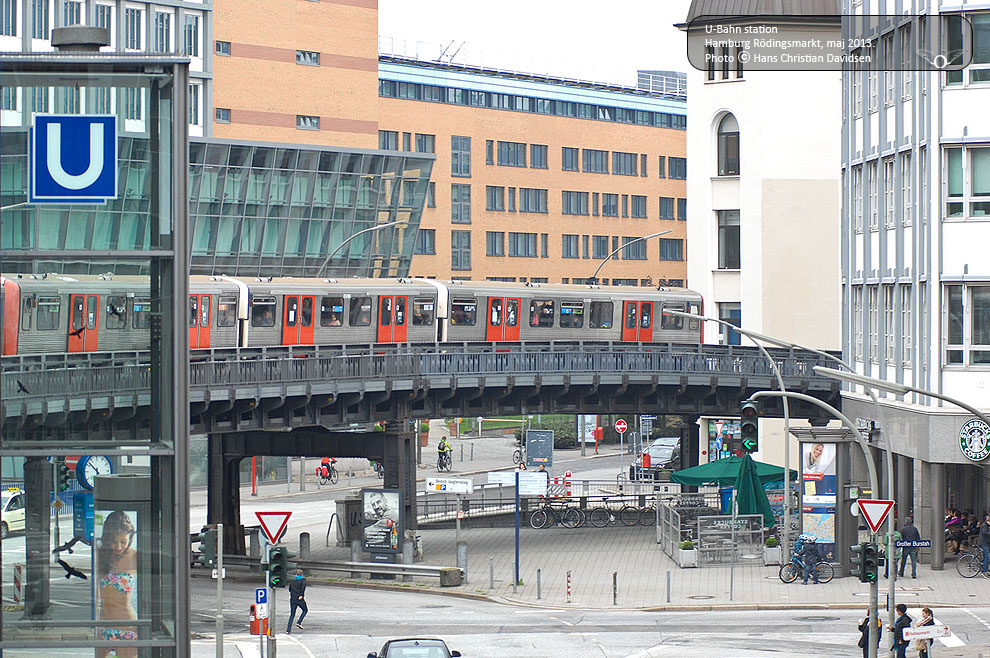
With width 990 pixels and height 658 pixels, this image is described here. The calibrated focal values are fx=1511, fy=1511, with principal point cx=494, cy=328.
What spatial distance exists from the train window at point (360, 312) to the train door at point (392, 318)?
0.50m

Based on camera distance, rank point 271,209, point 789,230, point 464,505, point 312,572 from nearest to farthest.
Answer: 1. point 312,572
2. point 464,505
3. point 789,230
4. point 271,209

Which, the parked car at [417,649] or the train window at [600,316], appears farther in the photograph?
the train window at [600,316]

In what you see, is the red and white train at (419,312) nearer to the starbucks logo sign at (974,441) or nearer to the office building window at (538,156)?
the starbucks logo sign at (974,441)

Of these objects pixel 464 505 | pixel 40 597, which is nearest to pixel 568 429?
pixel 464 505

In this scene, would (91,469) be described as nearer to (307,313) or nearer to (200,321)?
(200,321)

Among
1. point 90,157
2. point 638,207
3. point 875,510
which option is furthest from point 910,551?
point 638,207

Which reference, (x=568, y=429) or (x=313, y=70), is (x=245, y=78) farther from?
(x=568, y=429)

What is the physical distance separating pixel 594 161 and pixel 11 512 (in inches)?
3883

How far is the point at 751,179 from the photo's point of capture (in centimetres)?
6781

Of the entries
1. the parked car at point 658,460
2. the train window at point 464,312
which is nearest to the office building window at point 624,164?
the parked car at point 658,460

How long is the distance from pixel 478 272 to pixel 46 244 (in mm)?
90113

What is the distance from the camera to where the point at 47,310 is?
13.9 m

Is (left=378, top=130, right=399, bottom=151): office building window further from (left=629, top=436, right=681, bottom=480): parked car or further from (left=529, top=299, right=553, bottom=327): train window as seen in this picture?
(left=529, top=299, right=553, bottom=327): train window

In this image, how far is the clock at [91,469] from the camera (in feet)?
44.0
